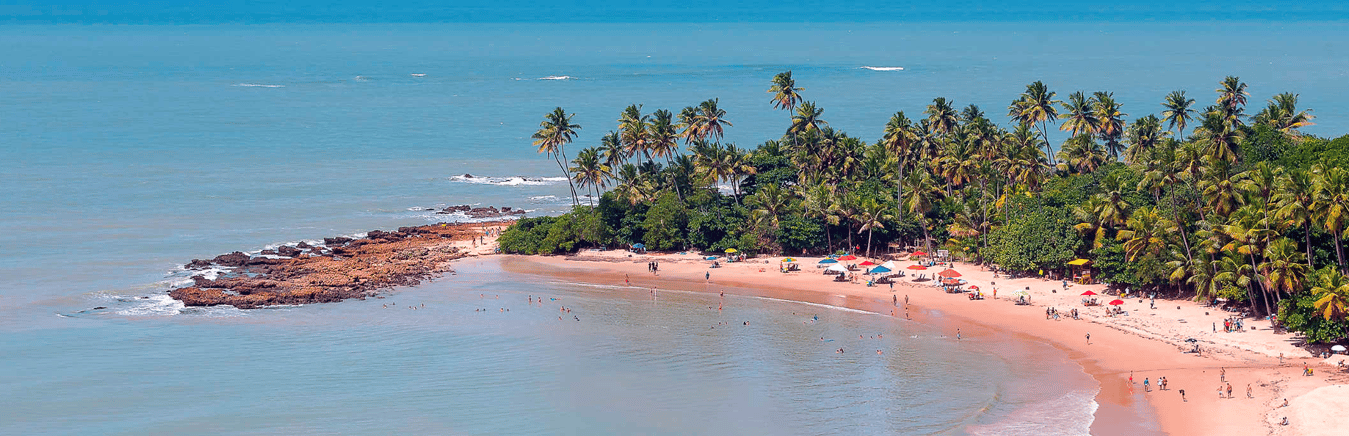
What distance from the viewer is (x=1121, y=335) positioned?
55.7 meters

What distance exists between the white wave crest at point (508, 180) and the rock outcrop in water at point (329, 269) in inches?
1222

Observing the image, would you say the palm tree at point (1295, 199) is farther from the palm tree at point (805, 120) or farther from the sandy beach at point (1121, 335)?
the palm tree at point (805, 120)

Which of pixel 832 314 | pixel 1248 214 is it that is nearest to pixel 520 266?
pixel 832 314

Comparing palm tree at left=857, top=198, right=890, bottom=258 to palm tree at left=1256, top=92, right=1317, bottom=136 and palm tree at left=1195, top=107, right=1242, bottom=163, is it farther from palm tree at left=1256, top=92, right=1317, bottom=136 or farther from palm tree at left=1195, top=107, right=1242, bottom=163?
palm tree at left=1256, top=92, right=1317, bottom=136

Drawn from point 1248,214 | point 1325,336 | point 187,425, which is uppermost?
point 1248,214

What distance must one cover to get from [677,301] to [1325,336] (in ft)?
103

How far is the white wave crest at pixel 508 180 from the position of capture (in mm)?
121562

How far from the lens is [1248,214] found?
5206cm

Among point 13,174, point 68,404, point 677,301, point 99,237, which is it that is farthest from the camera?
point 13,174

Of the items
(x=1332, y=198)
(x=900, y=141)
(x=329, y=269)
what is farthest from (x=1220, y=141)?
(x=329, y=269)

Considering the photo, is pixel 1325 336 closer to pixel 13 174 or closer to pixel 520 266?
pixel 520 266

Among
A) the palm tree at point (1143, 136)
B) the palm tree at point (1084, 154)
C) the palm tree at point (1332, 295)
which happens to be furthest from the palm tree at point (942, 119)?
the palm tree at point (1332, 295)

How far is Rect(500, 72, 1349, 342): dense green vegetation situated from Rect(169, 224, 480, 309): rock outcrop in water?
6800mm

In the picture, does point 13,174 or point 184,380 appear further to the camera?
point 13,174
